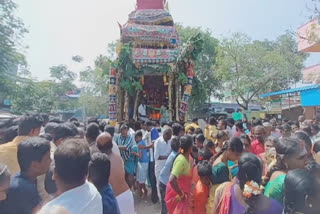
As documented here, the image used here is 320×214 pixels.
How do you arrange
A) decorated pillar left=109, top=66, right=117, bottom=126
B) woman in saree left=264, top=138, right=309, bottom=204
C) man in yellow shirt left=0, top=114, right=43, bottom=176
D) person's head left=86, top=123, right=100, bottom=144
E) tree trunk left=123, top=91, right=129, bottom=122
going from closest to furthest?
woman in saree left=264, top=138, right=309, bottom=204
man in yellow shirt left=0, top=114, right=43, bottom=176
person's head left=86, top=123, right=100, bottom=144
decorated pillar left=109, top=66, right=117, bottom=126
tree trunk left=123, top=91, right=129, bottom=122

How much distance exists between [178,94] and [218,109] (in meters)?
14.8

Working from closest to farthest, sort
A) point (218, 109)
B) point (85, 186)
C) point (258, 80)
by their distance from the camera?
1. point (85, 186)
2. point (258, 80)
3. point (218, 109)

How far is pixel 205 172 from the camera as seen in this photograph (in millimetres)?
3355

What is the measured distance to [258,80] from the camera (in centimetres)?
2186

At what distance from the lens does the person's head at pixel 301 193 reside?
191 centimetres

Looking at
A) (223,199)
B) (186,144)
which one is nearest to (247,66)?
(186,144)

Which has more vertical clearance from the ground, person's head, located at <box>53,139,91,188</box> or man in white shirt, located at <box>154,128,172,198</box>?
person's head, located at <box>53,139,91,188</box>

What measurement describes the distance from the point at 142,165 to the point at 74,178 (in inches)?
202

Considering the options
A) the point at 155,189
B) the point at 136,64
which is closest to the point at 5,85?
the point at 136,64

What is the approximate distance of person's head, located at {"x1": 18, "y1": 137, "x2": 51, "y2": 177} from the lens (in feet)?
7.90

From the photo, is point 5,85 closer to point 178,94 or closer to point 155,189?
point 178,94

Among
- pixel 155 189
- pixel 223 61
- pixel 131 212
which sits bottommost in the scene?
pixel 155 189

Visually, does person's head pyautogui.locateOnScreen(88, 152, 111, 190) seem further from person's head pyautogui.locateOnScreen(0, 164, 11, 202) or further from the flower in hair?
the flower in hair

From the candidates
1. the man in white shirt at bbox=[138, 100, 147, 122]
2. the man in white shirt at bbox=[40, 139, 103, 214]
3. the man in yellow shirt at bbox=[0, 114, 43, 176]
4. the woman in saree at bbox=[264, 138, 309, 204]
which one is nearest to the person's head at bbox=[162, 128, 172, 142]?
the man in yellow shirt at bbox=[0, 114, 43, 176]
